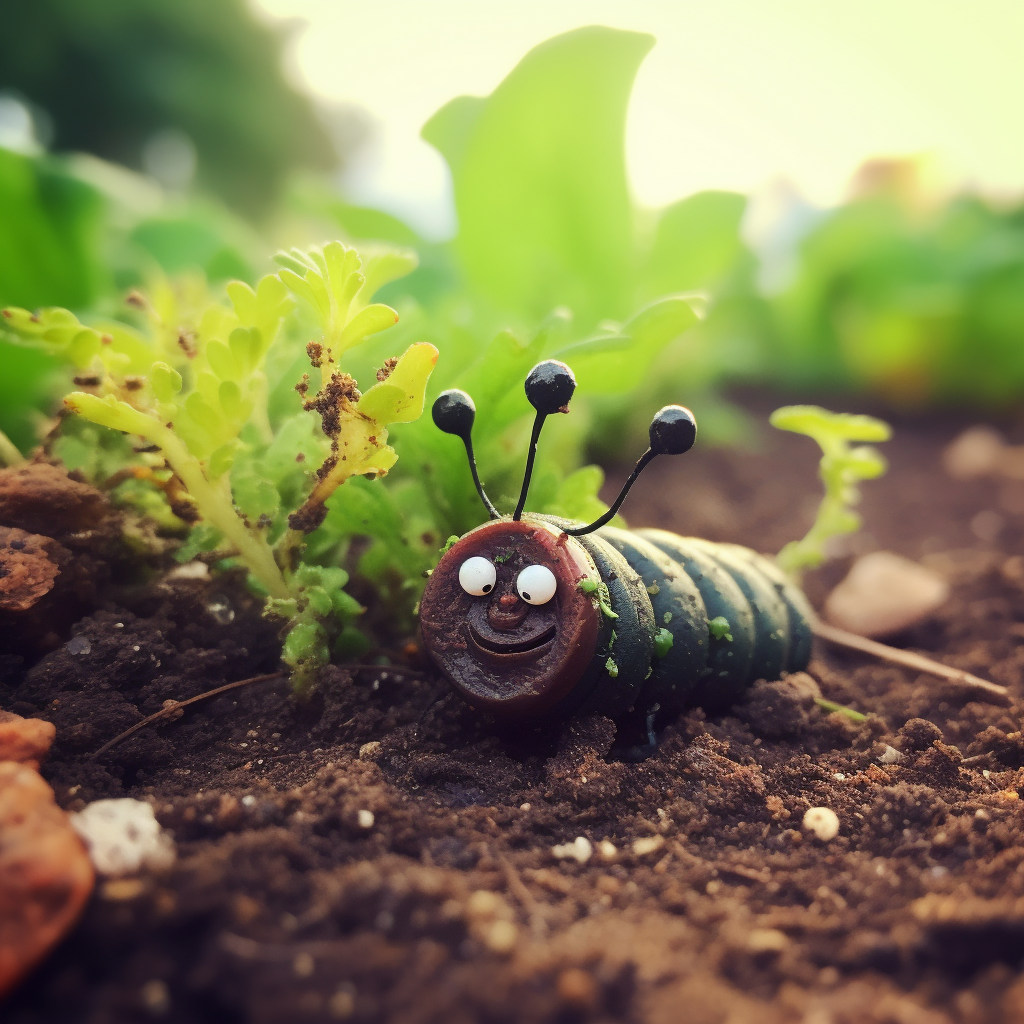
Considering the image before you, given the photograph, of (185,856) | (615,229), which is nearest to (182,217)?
(615,229)

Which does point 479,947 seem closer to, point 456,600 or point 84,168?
point 456,600

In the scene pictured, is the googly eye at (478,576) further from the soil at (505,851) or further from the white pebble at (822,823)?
the white pebble at (822,823)

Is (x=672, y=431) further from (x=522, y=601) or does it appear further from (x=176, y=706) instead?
(x=176, y=706)

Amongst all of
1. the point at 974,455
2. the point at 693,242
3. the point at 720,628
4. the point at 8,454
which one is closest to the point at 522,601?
the point at 720,628

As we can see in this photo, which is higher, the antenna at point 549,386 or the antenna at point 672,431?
the antenna at point 549,386

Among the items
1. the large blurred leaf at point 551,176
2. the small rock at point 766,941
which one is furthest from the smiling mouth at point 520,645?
the large blurred leaf at point 551,176

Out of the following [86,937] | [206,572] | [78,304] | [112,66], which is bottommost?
[86,937]

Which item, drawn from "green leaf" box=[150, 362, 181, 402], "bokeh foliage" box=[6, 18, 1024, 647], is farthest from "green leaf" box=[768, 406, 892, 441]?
"green leaf" box=[150, 362, 181, 402]
